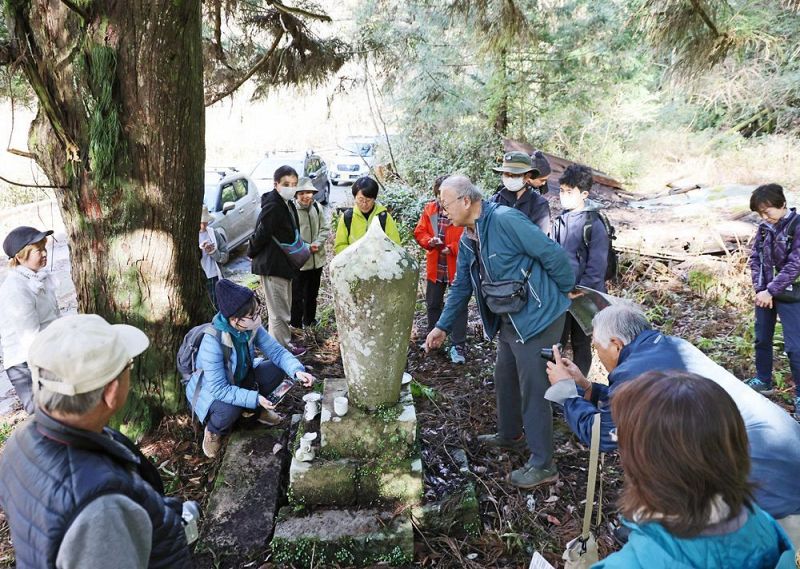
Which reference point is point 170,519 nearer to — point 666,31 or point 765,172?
point 666,31

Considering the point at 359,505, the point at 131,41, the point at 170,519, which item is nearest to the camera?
the point at 170,519

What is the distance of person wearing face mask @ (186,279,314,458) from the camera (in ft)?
10.3

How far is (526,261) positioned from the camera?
10.8 feet

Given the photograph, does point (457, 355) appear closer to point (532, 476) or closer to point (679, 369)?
point (532, 476)

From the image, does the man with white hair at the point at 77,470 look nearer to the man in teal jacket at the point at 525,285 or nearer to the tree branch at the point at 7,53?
the man in teal jacket at the point at 525,285

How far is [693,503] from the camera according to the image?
133 centimetres

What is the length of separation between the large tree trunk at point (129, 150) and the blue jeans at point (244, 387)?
0.53 metres

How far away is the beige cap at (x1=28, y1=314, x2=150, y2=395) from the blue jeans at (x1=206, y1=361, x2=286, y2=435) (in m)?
1.96

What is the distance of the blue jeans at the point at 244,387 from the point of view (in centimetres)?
349

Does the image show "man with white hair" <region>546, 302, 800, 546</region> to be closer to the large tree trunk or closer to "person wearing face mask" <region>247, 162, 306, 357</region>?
the large tree trunk

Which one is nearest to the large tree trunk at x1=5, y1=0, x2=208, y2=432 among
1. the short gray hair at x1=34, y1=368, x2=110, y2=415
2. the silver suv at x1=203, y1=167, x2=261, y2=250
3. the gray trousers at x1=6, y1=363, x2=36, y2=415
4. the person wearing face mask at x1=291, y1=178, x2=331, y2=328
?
the gray trousers at x1=6, y1=363, x2=36, y2=415

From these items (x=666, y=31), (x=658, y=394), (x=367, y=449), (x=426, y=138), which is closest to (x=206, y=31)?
(x=666, y=31)

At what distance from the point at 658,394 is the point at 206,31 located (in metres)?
6.11

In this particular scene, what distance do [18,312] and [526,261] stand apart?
3.30 metres
